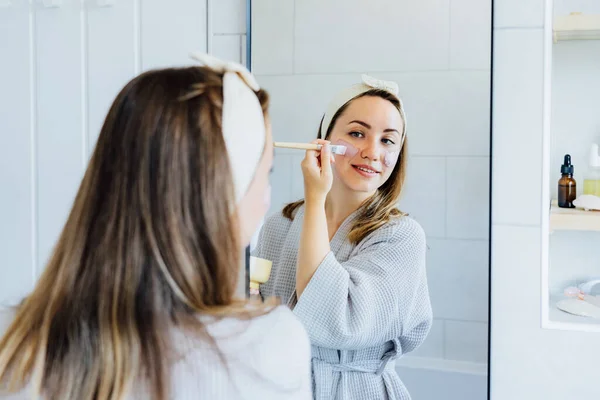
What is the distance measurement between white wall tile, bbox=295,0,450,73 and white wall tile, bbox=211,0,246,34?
4.4 inches

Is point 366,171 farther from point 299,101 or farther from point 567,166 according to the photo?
point 567,166

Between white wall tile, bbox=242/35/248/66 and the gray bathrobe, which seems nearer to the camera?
the gray bathrobe

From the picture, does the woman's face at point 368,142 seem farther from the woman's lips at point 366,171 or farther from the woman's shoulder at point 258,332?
the woman's shoulder at point 258,332

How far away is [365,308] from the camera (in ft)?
2.77

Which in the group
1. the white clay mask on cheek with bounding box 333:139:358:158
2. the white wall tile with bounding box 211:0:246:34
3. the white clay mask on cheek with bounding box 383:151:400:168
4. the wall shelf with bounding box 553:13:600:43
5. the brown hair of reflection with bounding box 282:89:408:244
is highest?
the white wall tile with bounding box 211:0:246:34

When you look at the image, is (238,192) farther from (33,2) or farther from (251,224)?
(33,2)

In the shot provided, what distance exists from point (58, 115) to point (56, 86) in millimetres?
59

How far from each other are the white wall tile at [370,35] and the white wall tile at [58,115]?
18.8 inches

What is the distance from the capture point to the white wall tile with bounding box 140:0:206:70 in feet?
3.59

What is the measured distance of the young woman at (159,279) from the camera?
511 millimetres

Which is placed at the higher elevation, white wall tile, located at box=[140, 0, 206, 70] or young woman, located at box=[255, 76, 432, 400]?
white wall tile, located at box=[140, 0, 206, 70]

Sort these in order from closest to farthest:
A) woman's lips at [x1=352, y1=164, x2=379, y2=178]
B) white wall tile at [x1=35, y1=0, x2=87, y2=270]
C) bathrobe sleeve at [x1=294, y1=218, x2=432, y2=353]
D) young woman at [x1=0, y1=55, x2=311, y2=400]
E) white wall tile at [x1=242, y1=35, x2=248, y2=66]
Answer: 1. young woman at [x1=0, y1=55, x2=311, y2=400]
2. bathrobe sleeve at [x1=294, y1=218, x2=432, y2=353]
3. woman's lips at [x1=352, y1=164, x2=379, y2=178]
4. white wall tile at [x1=242, y1=35, x2=248, y2=66]
5. white wall tile at [x1=35, y1=0, x2=87, y2=270]

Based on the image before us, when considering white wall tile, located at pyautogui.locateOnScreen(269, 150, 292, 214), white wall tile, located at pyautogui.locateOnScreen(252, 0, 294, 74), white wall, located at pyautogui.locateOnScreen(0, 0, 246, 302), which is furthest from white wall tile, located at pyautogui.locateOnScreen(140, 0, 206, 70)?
white wall tile, located at pyautogui.locateOnScreen(269, 150, 292, 214)

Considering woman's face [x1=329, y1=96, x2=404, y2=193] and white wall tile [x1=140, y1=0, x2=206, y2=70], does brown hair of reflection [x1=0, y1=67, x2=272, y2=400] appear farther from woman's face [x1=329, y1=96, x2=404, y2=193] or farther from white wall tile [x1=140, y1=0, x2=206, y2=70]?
white wall tile [x1=140, y1=0, x2=206, y2=70]
